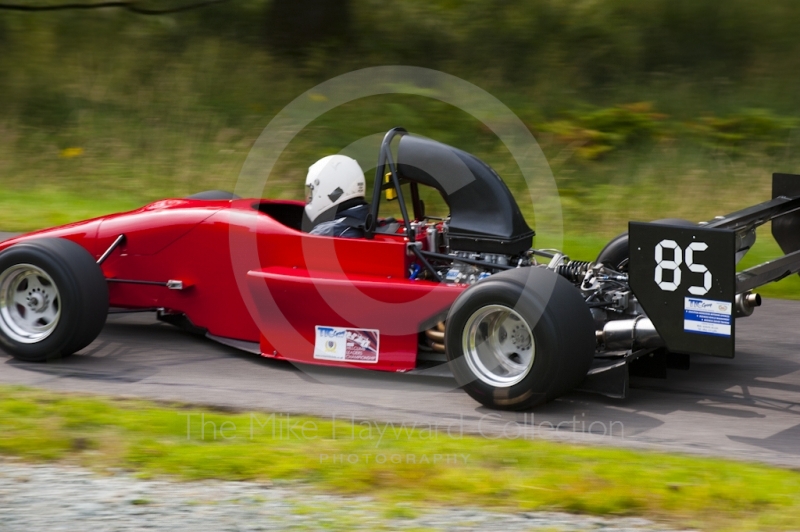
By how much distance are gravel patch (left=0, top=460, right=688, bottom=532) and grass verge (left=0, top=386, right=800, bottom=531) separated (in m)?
0.12

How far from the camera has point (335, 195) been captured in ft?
22.0

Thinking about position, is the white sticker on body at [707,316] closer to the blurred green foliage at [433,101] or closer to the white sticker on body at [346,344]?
the white sticker on body at [346,344]

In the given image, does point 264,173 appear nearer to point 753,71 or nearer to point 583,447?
point 753,71

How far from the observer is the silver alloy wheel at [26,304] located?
256 inches

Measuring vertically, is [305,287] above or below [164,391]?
above

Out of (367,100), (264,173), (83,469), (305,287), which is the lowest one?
(83,469)

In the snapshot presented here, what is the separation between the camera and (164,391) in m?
6.00

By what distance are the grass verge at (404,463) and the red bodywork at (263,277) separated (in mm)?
949

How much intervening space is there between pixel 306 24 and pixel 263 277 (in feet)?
32.2

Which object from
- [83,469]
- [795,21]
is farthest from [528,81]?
A: [83,469]

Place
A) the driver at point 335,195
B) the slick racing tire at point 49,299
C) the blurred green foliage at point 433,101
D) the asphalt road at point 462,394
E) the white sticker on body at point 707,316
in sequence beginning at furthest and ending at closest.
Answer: the blurred green foliage at point 433,101 → the driver at point 335,195 → the slick racing tire at point 49,299 → the asphalt road at point 462,394 → the white sticker on body at point 707,316

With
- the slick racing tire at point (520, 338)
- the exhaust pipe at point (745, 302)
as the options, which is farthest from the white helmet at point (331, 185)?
the exhaust pipe at point (745, 302)

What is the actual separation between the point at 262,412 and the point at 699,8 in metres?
12.0

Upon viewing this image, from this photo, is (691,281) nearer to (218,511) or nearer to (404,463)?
(404,463)
